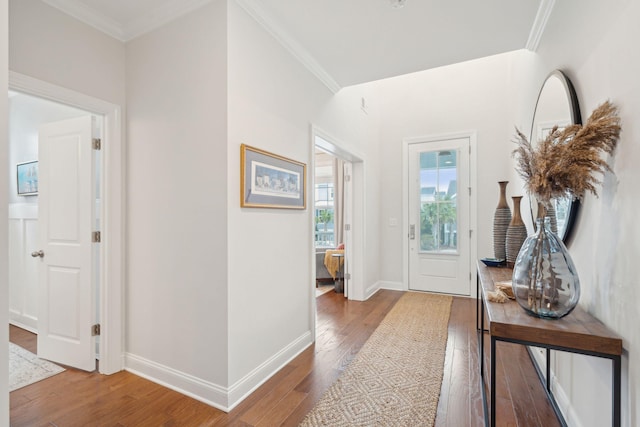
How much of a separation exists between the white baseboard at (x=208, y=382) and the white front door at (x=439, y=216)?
2844mm

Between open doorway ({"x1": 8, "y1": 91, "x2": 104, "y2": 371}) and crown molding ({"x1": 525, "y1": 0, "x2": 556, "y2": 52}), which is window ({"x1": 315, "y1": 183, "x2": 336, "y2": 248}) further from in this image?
open doorway ({"x1": 8, "y1": 91, "x2": 104, "y2": 371})

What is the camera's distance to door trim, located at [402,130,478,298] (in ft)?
14.1

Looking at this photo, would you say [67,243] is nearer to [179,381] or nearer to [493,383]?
[179,381]

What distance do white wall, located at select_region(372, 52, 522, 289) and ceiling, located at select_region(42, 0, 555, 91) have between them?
5.50 feet

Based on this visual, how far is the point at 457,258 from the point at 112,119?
441cm

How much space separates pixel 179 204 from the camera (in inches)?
81.5

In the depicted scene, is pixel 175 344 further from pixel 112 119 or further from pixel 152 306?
pixel 112 119

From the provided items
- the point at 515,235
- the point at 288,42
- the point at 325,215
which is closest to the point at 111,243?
the point at 288,42

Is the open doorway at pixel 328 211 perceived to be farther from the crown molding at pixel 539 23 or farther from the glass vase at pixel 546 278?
the glass vase at pixel 546 278

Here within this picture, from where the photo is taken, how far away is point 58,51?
197 cm

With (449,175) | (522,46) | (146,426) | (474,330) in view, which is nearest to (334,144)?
(522,46)

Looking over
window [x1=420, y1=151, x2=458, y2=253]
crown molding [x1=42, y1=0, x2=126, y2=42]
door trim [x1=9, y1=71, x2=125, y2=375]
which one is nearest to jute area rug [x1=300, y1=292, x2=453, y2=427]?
window [x1=420, y1=151, x2=458, y2=253]

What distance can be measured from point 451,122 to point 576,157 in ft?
11.9

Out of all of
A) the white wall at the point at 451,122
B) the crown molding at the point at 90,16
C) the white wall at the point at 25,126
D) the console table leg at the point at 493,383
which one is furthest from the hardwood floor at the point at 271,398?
the crown molding at the point at 90,16
